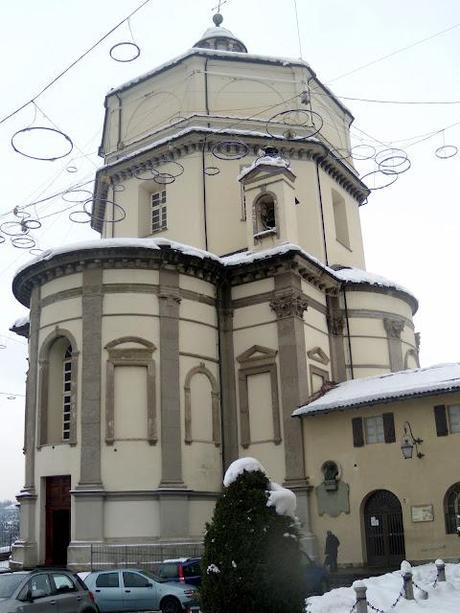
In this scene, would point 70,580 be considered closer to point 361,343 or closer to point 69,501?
point 69,501

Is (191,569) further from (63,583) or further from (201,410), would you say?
(201,410)

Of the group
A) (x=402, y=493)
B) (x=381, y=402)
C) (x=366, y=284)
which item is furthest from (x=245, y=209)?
(x=402, y=493)

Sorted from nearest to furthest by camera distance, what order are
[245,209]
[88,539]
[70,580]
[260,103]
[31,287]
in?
[70,580], [88,539], [31,287], [245,209], [260,103]

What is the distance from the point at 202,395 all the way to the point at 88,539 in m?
6.25

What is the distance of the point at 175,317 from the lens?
2517 cm

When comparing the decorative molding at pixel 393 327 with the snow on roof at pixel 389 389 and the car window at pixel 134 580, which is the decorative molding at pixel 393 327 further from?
the car window at pixel 134 580

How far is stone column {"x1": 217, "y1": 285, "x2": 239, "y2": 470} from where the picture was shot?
25.8 meters

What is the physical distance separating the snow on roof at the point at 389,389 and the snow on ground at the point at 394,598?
5875mm

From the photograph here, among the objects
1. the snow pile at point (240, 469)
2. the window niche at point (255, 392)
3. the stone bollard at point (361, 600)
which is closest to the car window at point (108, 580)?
the stone bollard at point (361, 600)

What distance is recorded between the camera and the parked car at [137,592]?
17062mm

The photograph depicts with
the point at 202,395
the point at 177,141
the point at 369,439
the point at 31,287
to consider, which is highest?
the point at 177,141

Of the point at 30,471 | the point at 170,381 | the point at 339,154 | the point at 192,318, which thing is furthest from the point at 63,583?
the point at 339,154

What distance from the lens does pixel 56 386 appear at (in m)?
25.9

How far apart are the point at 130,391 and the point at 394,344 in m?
12.6
